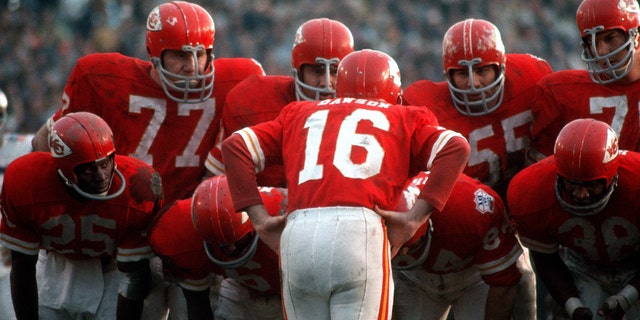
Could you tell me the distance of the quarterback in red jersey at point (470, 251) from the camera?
16.4ft

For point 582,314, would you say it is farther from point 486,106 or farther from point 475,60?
point 475,60

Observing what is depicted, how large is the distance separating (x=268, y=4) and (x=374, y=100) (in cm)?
739

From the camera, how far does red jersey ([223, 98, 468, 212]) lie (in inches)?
164

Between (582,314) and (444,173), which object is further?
(582,314)

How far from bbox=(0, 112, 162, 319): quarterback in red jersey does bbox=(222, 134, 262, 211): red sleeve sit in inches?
39.3

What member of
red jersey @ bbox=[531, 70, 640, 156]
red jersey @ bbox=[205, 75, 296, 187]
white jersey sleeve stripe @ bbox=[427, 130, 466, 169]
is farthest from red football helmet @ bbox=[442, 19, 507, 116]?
white jersey sleeve stripe @ bbox=[427, 130, 466, 169]

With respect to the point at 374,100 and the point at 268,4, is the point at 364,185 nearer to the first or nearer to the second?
the point at 374,100

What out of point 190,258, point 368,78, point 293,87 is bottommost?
point 190,258

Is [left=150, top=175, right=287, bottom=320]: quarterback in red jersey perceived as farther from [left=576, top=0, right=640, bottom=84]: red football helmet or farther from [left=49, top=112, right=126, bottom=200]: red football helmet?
[left=576, top=0, right=640, bottom=84]: red football helmet

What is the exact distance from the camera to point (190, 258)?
17.0 feet

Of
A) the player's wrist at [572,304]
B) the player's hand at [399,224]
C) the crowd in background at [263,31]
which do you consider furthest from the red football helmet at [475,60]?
the crowd in background at [263,31]

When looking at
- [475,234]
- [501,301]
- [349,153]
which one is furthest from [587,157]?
[349,153]

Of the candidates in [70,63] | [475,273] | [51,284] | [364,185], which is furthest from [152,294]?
[70,63]

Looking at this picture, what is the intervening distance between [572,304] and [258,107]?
1867 millimetres
